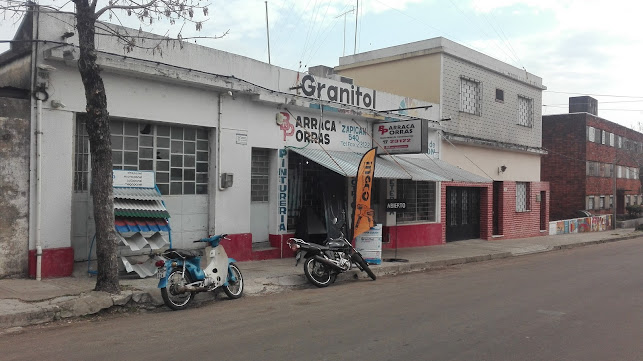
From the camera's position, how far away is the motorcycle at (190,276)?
7.92 metres

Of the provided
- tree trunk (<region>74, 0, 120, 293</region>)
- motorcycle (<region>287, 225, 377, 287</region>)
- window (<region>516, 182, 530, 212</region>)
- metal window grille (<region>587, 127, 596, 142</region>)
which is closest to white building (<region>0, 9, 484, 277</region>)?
tree trunk (<region>74, 0, 120, 293</region>)

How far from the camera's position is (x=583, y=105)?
37.5 m

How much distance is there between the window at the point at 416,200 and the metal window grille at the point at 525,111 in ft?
24.8

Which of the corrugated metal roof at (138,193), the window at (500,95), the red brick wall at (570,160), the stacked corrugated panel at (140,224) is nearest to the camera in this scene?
the stacked corrugated panel at (140,224)

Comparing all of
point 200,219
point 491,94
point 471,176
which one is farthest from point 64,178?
point 491,94

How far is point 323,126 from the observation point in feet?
47.4

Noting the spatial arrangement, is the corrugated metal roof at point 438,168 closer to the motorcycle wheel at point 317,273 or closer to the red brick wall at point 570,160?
the motorcycle wheel at point 317,273

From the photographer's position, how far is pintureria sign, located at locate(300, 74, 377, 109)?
1393 cm

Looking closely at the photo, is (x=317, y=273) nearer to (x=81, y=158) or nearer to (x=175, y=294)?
(x=175, y=294)

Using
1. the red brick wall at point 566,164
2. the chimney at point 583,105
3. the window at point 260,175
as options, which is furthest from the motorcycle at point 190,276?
the chimney at point 583,105

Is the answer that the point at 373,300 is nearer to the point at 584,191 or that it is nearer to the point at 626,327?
the point at 626,327

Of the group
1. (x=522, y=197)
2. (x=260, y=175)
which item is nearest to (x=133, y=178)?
(x=260, y=175)

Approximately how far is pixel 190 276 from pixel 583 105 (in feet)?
120

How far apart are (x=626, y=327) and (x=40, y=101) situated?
967 centimetres
